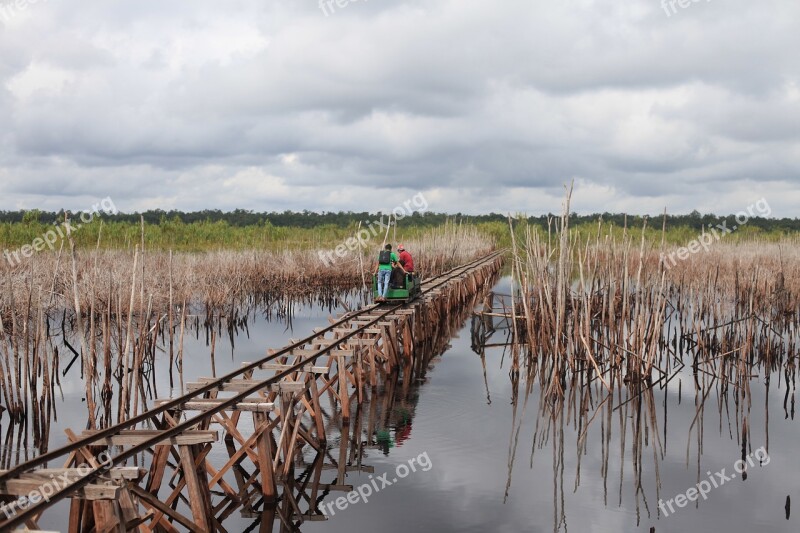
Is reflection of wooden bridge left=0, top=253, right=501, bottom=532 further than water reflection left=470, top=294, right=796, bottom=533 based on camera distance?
No

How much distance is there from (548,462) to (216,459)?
4.90 metres

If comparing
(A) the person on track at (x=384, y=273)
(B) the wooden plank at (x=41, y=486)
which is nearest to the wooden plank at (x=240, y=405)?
(B) the wooden plank at (x=41, y=486)

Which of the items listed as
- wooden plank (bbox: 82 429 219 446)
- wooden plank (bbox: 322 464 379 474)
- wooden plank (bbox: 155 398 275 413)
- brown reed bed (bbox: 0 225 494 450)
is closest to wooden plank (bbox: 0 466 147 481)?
wooden plank (bbox: 82 429 219 446)

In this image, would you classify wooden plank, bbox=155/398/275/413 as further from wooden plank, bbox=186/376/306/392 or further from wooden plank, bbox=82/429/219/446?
wooden plank, bbox=82/429/219/446

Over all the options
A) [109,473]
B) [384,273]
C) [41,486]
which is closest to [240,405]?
[109,473]

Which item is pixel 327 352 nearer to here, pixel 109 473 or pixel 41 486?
pixel 109 473

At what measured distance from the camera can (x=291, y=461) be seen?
946 cm

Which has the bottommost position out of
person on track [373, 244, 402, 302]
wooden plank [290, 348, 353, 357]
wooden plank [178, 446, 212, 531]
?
wooden plank [178, 446, 212, 531]

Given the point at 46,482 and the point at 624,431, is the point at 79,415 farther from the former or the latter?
the point at 624,431

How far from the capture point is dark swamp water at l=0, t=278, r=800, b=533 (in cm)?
924

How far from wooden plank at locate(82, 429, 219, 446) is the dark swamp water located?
6.33 feet

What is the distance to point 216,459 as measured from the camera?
10820mm

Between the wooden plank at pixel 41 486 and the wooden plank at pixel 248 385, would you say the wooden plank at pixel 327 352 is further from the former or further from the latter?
the wooden plank at pixel 41 486

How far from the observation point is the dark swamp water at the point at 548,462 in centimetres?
924
